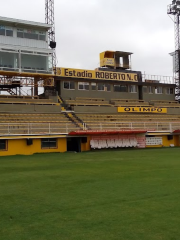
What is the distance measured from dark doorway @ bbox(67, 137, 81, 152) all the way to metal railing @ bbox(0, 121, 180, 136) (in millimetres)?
1163

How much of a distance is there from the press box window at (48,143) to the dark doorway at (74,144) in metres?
2.08

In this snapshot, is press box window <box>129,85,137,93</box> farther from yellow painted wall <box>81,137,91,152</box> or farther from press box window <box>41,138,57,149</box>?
press box window <box>41,138,57,149</box>

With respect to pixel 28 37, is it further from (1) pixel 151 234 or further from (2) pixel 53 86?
(1) pixel 151 234

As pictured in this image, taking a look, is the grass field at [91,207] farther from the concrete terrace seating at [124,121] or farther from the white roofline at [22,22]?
the white roofline at [22,22]

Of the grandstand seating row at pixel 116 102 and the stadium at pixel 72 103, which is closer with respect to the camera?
the stadium at pixel 72 103

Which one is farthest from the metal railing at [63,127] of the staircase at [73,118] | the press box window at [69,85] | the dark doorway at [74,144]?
the press box window at [69,85]

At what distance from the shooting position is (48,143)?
91.0 feet

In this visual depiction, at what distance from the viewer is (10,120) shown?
2886cm

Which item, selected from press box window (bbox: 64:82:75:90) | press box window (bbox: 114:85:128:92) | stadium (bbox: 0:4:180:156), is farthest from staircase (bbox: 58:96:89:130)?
press box window (bbox: 114:85:128:92)

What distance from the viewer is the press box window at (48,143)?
27.5 meters

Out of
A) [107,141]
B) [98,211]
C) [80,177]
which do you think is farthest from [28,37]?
[98,211]

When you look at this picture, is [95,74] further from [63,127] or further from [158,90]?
[63,127]

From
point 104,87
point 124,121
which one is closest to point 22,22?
point 104,87

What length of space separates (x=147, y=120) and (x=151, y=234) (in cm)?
3096
